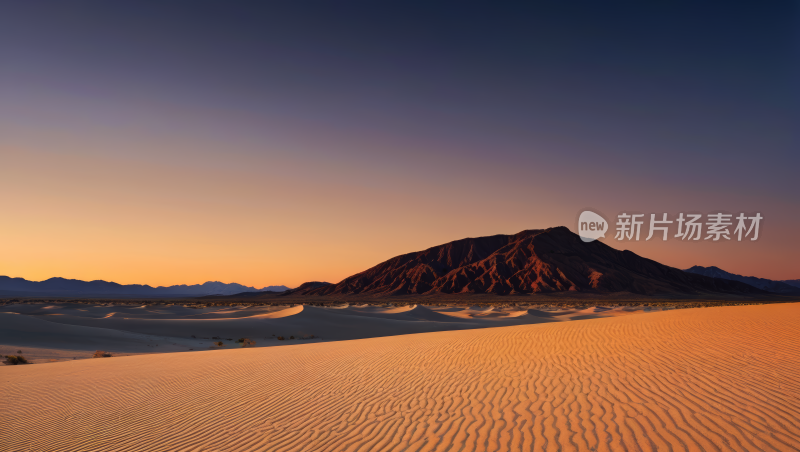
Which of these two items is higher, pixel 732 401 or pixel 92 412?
pixel 732 401

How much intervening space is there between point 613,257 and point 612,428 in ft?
484

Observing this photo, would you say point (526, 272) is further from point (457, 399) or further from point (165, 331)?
point (457, 399)

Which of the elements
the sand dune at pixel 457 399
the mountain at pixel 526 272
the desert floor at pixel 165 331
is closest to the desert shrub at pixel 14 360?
the desert floor at pixel 165 331

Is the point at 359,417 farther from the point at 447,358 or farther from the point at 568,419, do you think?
the point at 447,358

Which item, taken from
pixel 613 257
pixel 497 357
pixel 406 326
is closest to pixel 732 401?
pixel 497 357

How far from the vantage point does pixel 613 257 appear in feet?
450

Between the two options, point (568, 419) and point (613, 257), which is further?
point (613, 257)

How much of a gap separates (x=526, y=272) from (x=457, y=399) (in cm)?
11356

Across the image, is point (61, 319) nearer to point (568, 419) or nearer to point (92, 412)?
point (92, 412)

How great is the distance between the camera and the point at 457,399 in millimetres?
6988

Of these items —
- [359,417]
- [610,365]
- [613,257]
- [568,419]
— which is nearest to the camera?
[568,419]

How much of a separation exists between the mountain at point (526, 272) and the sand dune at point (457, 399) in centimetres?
9991

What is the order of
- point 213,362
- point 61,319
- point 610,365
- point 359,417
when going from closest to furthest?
point 359,417 → point 610,365 → point 213,362 → point 61,319

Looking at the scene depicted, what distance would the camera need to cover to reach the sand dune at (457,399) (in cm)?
531
